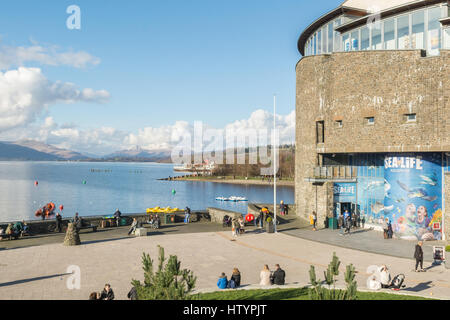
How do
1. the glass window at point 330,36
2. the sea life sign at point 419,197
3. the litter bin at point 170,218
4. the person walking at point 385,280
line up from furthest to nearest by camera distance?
1. the glass window at point 330,36
2. the litter bin at point 170,218
3. the sea life sign at point 419,197
4. the person walking at point 385,280

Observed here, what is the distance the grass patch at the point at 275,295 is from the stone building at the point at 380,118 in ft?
43.8

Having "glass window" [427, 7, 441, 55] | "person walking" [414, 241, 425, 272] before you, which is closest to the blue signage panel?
"glass window" [427, 7, 441, 55]

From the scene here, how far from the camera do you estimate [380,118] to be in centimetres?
3055

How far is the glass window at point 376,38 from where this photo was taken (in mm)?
33062

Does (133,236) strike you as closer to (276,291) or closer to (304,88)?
(276,291)

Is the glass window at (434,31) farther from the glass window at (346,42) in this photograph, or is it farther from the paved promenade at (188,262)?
the paved promenade at (188,262)

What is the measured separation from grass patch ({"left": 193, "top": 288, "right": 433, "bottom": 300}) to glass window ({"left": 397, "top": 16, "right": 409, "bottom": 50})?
72.8ft

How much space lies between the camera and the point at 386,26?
107 feet

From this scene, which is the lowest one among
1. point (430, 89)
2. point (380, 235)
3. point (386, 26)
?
point (380, 235)

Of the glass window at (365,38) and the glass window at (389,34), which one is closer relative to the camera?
the glass window at (389,34)

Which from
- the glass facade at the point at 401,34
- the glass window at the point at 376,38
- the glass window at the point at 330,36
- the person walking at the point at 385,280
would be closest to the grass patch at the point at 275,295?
the person walking at the point at 385,280
